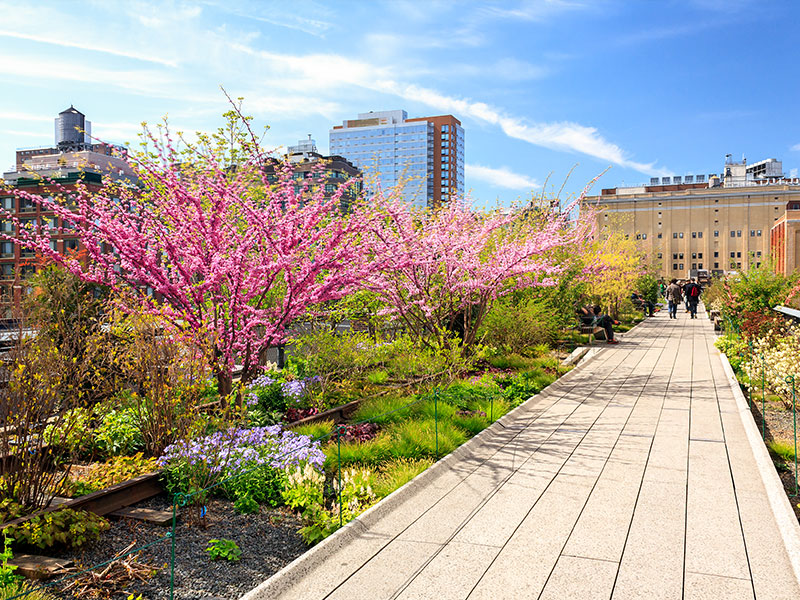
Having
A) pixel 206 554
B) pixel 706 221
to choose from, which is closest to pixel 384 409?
pixel 206 554

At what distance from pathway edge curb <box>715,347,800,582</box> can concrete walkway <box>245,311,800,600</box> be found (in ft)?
0.07

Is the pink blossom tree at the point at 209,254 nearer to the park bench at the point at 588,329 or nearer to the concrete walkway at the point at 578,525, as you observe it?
the concrete walkway at the point at 578,525

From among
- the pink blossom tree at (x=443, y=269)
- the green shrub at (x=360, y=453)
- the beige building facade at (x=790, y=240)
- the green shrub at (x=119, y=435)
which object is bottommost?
the green shrub at (x=360, y=453)

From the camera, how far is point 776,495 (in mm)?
5797

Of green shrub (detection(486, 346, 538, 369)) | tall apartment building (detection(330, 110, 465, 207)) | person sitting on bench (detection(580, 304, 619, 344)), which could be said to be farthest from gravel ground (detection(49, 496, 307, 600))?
tall apartment building (detection(330, 110, 465, 207))

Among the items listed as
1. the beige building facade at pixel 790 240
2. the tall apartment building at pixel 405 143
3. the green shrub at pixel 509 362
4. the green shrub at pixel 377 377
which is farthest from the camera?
the tall apartment building at pixel 405 143

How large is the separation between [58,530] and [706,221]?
436 feet

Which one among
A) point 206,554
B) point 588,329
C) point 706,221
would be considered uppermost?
point 706,221

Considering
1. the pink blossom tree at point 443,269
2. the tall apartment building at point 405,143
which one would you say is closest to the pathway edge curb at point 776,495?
the pink blossom tree at point 443,269

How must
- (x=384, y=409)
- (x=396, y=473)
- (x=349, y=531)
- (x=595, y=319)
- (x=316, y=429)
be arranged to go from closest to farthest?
(x=349, y=531), (x=396, y=473), (x=316, y=429), (x=384, y=409), (x=595, y=319)

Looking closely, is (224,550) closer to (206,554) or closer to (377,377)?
(206,554)

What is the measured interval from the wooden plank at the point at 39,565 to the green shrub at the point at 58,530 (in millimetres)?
111

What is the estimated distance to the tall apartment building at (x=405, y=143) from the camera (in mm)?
172250

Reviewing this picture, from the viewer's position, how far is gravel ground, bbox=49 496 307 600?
14.2 ft
